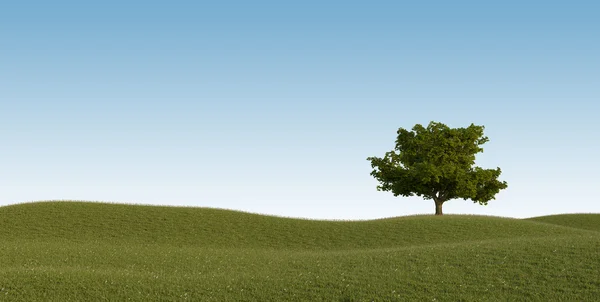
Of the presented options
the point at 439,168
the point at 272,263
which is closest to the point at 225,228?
the point at 272,263

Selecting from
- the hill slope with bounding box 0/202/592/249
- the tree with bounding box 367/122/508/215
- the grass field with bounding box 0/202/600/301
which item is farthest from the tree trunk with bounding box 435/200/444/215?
the grass field with bounding box 0/202/600/301

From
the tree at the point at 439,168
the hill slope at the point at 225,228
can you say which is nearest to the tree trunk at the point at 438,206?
the tree at the point at 439,168

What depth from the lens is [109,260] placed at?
27.1 meters

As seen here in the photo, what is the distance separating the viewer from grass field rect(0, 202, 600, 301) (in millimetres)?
19253

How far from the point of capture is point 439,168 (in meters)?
57.4

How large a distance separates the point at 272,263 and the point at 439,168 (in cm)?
3554

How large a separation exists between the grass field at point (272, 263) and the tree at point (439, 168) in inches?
580

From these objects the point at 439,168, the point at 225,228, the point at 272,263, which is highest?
the point at 439,168

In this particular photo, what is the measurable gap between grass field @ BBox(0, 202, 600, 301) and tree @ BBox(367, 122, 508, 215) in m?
14.7

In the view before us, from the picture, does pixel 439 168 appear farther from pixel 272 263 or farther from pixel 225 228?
pixel 272 263

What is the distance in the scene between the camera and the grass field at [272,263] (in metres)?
19.3

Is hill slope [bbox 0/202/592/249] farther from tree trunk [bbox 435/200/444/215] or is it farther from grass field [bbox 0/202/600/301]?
tree trunk [bbox 435/200/444/215]

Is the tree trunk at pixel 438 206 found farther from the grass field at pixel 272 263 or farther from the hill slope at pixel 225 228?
the grass field at pixel 272 263

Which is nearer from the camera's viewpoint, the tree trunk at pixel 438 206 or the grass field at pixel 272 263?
the grass field at pixel 272 263
